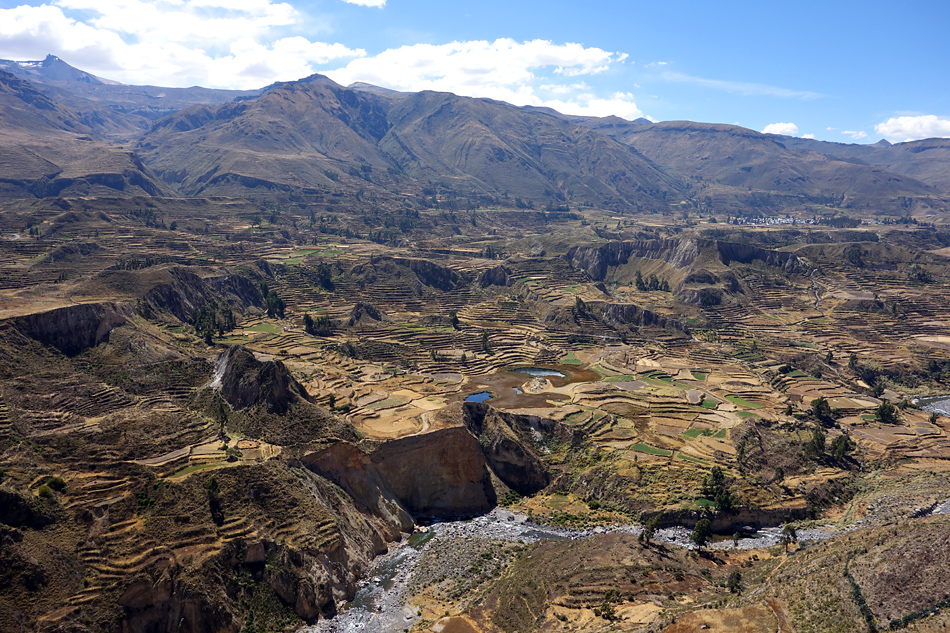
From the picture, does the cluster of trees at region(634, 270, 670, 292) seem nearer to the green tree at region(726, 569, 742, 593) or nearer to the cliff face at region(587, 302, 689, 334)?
the cliff face at region(587, 302, 689, 334)

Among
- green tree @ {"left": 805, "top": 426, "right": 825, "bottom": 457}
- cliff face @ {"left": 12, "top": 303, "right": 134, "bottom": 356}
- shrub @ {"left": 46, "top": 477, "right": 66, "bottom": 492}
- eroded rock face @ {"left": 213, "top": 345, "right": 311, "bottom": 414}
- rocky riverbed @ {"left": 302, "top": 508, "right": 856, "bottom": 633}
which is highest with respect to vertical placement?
cliff face @ {"left": 12, "top": 303, "right": 134, "bottom": 356}

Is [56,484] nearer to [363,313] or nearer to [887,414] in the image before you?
[363,313]

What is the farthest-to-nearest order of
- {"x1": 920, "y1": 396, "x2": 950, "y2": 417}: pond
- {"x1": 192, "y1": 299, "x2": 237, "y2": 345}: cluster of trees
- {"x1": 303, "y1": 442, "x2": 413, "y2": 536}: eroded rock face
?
{"x1": 192, "y1": 299, "x2": 237, "y2": 345}: cluster of trees, {"x1": 920, "y1": 396, "x2": 950, "y2": 417}: pond, {"x1": 303, "y1": 442, "x2": 413, "y2": 536}: eroded rock face

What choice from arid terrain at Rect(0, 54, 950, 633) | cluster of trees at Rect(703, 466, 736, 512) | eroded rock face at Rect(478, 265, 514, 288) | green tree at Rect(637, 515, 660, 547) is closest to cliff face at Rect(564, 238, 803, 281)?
eroded rock face at Rect(478, 265, 514, 288)

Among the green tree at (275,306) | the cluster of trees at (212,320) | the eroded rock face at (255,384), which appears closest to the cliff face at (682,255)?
the green tree at (275,306)

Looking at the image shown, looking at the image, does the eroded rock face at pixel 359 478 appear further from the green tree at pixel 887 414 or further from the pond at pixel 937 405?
the pond at pixel 937 405

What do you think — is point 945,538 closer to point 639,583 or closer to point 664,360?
point 639,583

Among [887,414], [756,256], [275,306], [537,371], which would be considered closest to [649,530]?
[537,371]
